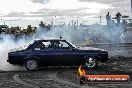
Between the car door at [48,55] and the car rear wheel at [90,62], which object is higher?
the car door at [48,55]

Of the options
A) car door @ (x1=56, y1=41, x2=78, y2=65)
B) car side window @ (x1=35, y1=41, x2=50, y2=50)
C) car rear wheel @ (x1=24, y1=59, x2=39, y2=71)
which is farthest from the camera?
car side window @ (x1=35, y1=41, x2=50, y2=50)

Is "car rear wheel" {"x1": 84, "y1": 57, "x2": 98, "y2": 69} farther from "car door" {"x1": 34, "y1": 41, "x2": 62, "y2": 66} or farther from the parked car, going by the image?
"car door" {"x1": 34, "y1": 41, "x2": 62, "y2": 66}

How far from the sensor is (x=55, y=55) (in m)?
14.8

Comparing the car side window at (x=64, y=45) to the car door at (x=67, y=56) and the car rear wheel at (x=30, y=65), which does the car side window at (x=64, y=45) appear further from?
the car rear wheel at (x=30, y=65)

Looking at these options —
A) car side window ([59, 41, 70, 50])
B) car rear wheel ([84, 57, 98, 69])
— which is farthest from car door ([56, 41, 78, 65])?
car rear wheel ([84, 57, 98, 69])

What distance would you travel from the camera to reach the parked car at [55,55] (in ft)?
48.2

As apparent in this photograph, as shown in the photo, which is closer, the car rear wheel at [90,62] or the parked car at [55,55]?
the parked car at [55,55]

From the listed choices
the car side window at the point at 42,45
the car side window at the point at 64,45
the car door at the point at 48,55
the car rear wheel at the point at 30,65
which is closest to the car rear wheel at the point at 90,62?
the car side window at the point at 64,45

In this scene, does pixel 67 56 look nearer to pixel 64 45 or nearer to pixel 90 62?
pixel 64 45

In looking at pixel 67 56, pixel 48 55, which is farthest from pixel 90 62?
pixel 48 55

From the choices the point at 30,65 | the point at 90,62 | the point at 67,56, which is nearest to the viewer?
the point at 30,65

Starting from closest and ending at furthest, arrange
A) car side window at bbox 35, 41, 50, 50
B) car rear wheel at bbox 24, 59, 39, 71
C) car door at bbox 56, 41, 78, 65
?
car rear wheel at bbox 24, 59, 39, 71 → car door at bbox 56, 41, 78, 65 → car side window at bbox 35, 41, 50, 50

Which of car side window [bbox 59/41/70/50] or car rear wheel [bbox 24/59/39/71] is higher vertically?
car side window [bbox 59/41/70/50]

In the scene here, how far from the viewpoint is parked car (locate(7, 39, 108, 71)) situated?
48.2ft
